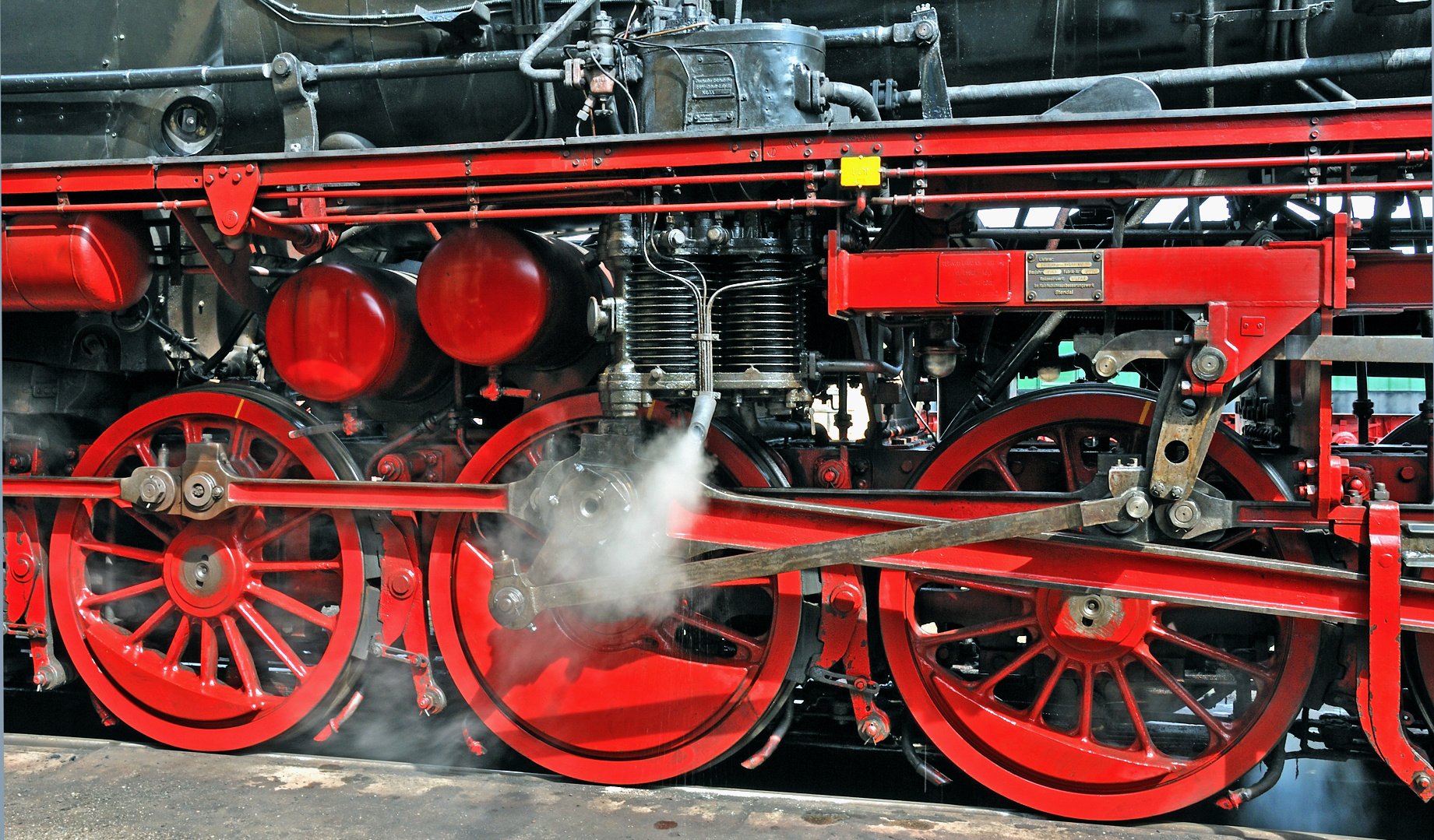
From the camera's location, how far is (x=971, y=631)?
321cm

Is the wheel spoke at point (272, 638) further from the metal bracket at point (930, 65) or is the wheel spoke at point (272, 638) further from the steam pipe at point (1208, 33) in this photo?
the steam pipe at point (1208, 33)

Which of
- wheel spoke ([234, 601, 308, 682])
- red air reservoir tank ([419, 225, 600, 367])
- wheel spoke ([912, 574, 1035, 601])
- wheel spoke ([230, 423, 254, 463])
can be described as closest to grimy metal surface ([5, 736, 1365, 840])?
wheel spoke ([234, 601, 308, 682])

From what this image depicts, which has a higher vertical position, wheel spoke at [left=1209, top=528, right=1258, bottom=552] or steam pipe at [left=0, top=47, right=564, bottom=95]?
steam pipe at [left=0, top=47, right=564, bottom=95]

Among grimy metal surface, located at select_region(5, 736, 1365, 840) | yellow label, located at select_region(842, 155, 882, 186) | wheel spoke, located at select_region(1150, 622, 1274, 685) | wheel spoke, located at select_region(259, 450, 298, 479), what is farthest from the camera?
wheel spoke, located at select_region(259, 450, 298, 479)

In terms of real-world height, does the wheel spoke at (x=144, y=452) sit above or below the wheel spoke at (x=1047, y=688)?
above

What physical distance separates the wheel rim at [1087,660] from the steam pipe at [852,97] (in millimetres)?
970

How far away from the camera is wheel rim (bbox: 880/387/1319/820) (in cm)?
299

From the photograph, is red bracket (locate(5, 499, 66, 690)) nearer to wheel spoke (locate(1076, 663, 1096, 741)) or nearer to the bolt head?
wheel spoke (locate(1076, 663, 1096, 741))

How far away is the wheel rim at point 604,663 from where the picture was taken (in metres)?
3.24

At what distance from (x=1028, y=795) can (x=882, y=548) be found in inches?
37.2

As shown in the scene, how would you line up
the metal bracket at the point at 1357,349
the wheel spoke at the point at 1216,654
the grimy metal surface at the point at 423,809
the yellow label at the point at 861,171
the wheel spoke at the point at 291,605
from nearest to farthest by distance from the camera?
the metal bracket at the point at 1357,349 → the yellow label at the point at 861,171 → the grimy metal surface at the point at 423,809 → the wheel spoke at the point at 1216,654 → the wheel spoke at the point at 291,605

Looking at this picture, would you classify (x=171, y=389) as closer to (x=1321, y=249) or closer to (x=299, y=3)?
(x=299, y=3)

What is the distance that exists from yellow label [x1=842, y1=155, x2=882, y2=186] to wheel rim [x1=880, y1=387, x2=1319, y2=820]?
2.97ft

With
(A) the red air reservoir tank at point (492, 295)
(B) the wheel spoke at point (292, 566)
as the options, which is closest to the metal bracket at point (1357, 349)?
(A) the red air reservoir tank at point (492, 295)
